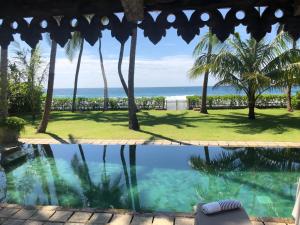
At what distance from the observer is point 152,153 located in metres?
11.0

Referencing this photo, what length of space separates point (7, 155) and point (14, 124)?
5.28 ft

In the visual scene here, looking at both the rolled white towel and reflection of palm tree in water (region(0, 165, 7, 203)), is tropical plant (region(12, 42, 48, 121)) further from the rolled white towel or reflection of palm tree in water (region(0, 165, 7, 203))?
the rolled white towel

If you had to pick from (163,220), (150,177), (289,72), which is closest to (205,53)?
(289,72)

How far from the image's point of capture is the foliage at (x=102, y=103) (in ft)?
81.9

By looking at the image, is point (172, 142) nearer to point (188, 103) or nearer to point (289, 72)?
point (289, 72)

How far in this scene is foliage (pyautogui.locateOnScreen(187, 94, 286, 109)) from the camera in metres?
23.4

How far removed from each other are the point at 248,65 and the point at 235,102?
7.12 meters

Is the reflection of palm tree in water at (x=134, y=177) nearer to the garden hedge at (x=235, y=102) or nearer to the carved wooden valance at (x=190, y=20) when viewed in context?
the carved wooden valance at (x=190, y=20)

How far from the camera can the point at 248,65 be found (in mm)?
17031

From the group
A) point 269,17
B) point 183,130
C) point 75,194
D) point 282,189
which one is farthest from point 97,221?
point 183,130

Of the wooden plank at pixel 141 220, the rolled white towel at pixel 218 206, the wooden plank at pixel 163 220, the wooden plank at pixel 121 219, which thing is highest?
the rolled white towel at pixel 218 206

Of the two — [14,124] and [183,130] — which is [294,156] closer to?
[183,130]

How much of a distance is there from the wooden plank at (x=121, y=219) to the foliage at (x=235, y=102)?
19.4 metres

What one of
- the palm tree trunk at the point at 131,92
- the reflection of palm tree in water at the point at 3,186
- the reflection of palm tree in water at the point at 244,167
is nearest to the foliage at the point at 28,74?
the palm tree trunk at the point at 131,92
